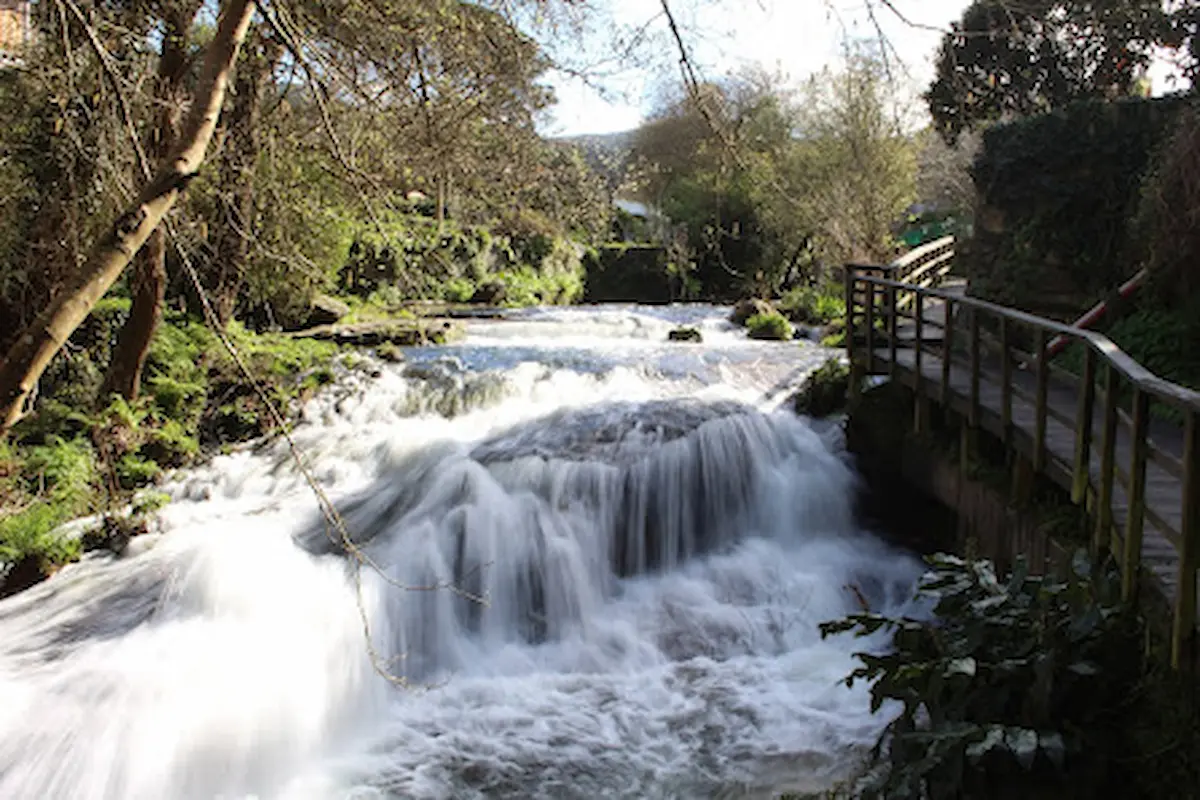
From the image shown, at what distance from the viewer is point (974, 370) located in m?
7.06

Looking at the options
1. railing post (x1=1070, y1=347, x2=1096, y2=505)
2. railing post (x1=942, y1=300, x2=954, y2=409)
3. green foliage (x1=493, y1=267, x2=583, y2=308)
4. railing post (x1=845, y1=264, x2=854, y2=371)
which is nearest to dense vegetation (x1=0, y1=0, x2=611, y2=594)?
railing post (x1=845, y1=264, x2=854, y2=371)

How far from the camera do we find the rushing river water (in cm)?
527

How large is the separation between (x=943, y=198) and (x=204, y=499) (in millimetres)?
31415

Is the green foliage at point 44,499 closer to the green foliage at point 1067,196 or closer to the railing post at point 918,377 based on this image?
the railing post at point 918,377

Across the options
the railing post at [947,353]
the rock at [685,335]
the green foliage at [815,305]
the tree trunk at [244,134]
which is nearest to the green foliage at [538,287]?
the green foliage at [815,305]

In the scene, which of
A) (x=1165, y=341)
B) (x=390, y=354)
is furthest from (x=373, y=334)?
(x=1165, y=341)

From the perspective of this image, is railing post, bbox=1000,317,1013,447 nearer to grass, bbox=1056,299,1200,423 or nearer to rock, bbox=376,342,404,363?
grass, bbox=1056,299,1200,423

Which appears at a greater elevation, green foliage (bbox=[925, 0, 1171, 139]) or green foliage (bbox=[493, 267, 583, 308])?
green foliage (bbox=[925, 0, 1171, 139])

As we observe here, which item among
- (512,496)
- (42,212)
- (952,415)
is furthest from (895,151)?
(42,212)

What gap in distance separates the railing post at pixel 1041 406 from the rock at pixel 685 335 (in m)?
10.6

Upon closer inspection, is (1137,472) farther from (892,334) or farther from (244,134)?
(244,134)

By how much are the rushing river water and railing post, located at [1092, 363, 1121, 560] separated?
1859mm

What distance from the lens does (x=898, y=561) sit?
26.8 feet

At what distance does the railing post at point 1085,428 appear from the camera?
4.87 meters
